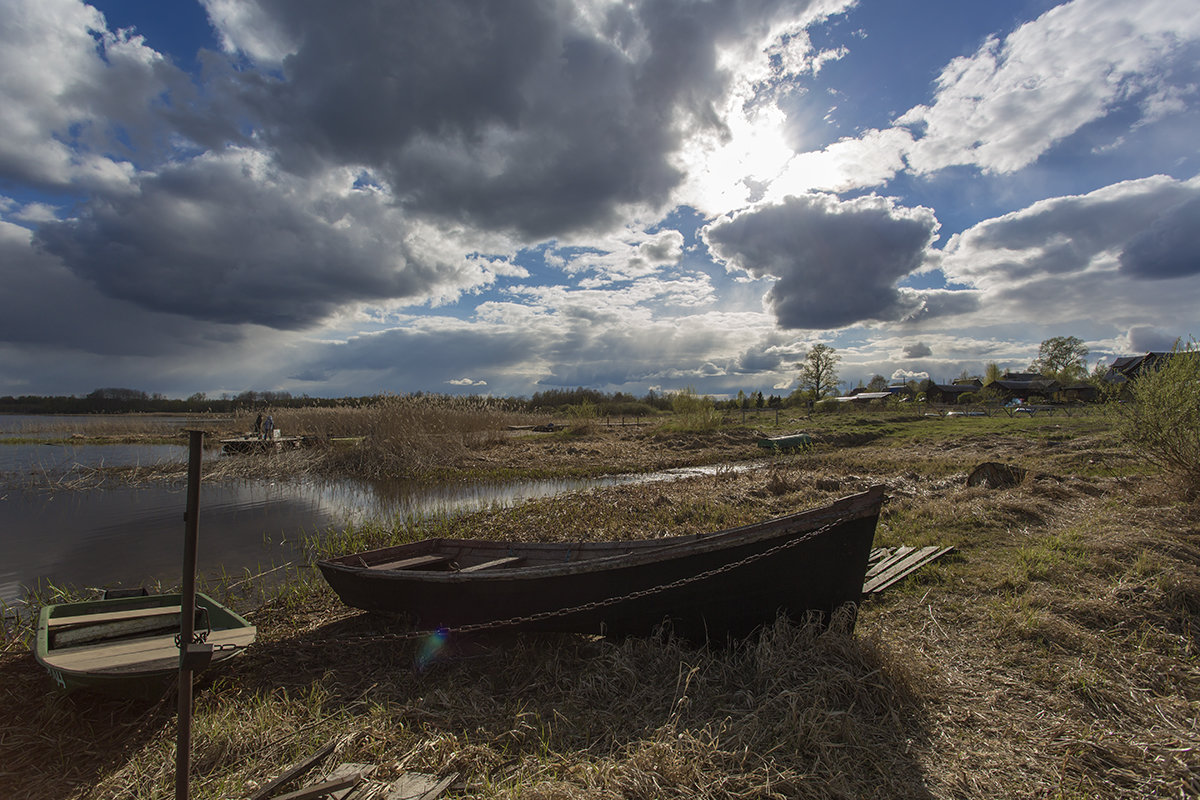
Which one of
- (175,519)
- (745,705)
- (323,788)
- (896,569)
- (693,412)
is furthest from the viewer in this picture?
(693,412)

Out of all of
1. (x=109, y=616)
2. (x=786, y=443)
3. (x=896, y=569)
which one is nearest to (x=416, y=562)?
(x=109, y=616)

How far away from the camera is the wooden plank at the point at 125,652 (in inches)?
168

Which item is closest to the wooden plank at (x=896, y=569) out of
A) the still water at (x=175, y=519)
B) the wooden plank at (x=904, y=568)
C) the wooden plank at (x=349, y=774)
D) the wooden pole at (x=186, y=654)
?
the wooden plank at (x=904, y=568)

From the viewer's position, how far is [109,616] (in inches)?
199

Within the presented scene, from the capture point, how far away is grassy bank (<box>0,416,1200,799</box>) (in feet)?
10.8

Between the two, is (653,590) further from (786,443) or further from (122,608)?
(786,443)

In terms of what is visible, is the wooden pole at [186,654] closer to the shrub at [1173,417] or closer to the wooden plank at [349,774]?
the wooden plank at [349,774]

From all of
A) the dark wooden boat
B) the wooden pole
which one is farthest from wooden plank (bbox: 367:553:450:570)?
the wooden pole

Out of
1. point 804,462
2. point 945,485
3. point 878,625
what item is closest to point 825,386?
point 804,462

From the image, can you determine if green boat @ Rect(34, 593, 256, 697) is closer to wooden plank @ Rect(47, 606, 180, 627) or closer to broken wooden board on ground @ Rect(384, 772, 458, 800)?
wooden plank @ Rect(47, 606, 180, 627)

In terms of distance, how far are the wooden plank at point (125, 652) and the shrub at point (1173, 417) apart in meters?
13.9

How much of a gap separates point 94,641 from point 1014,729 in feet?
25.9

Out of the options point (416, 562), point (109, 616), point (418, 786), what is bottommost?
point (418, 786)

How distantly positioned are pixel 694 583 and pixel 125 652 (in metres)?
5.22
